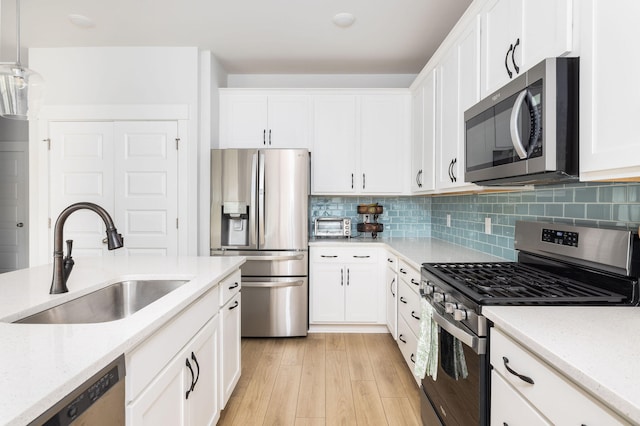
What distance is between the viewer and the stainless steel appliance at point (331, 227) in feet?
12.4

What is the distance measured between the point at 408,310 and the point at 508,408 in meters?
1.42

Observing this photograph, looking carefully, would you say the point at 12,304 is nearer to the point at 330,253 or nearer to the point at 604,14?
the point at 604,14

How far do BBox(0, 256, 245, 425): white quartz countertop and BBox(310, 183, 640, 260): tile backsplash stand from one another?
1727 mm

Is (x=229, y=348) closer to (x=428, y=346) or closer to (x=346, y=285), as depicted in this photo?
(x=428, y=346)

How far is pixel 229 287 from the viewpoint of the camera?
6.81ft

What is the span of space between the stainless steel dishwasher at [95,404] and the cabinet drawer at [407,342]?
1.75 meters


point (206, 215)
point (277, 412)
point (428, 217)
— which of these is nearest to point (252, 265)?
point (206, 215)

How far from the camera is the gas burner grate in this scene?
1.22 metres

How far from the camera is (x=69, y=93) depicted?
338 centimetres

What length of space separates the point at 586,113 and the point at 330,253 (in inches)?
97.6

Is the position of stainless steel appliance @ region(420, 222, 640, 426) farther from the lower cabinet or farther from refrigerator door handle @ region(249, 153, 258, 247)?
refrigerator door handle @ region(249, 153, 258, 247)

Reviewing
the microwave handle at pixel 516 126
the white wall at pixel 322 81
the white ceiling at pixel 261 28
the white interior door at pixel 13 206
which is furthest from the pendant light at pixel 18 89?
the white interior door at pixel 13 206

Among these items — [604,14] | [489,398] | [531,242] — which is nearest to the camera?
[604,14]

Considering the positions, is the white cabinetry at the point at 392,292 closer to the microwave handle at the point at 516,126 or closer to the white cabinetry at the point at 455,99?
the white cabinetry at the point at 455,99
